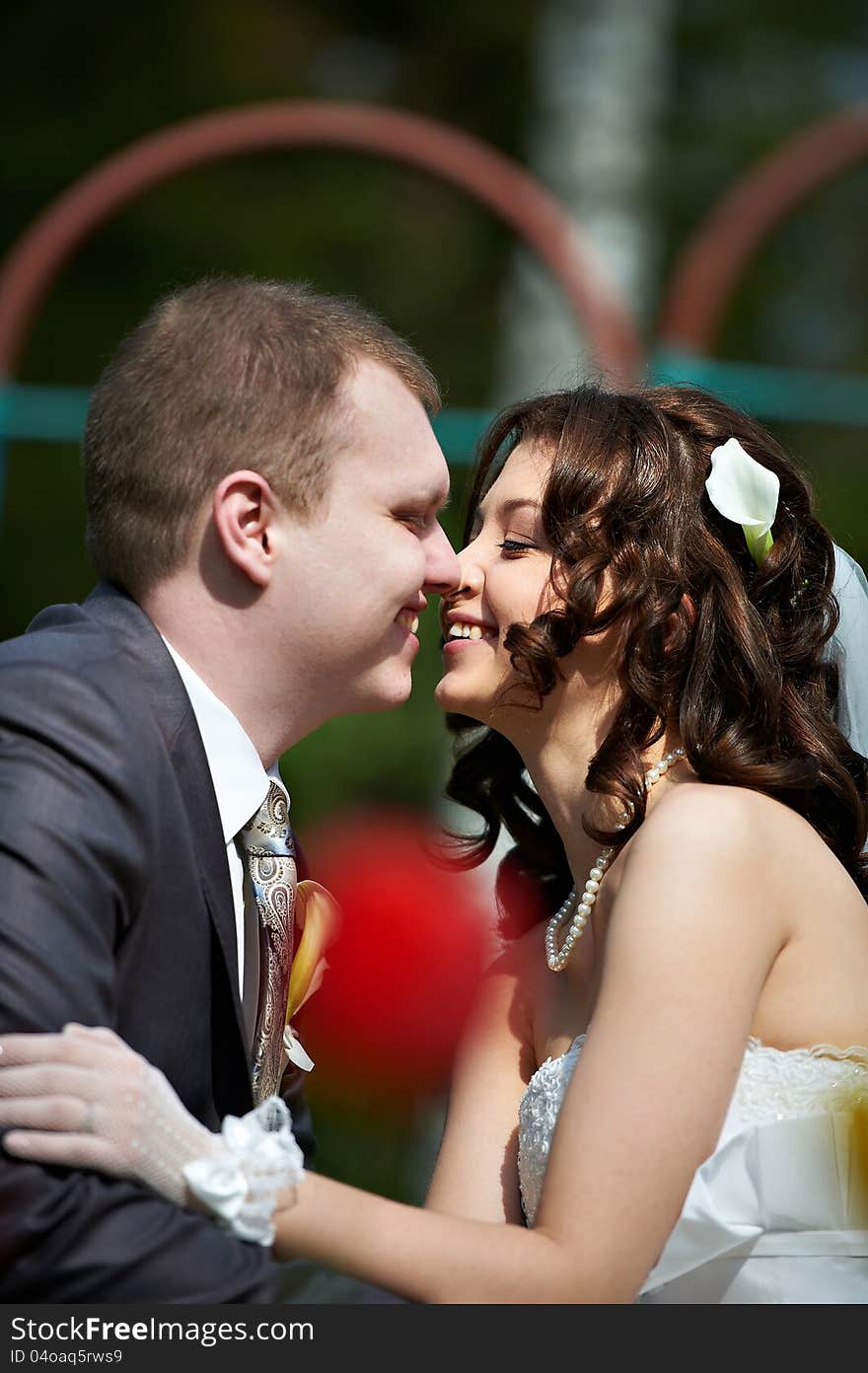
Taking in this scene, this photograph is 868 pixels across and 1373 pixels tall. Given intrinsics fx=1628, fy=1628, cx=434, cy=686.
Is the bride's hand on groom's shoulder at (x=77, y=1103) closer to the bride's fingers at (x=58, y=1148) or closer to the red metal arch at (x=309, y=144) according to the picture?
the bride's fingers at (x=58, y=1148)

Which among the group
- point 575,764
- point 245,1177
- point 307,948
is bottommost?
point 307,948

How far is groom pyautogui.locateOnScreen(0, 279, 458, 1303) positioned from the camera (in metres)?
2.28

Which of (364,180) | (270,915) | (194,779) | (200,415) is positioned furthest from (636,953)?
(364,180)

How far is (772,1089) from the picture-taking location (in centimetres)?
278

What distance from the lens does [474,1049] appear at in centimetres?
342

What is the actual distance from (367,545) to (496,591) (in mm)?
360

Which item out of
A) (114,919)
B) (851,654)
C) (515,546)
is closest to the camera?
(114,919)

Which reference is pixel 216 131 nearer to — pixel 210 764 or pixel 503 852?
pixel 503 852

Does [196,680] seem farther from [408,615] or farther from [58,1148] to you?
[58,1148]

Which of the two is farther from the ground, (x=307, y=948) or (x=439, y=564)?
(x=439, y=564)

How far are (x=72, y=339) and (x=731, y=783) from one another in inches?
310

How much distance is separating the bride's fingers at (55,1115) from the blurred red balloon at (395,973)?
2092 millimetres

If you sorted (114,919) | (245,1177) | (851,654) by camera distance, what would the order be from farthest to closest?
(851,654), (114,919), (245,1177)

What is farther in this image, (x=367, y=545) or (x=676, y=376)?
(x=676, y=376)
